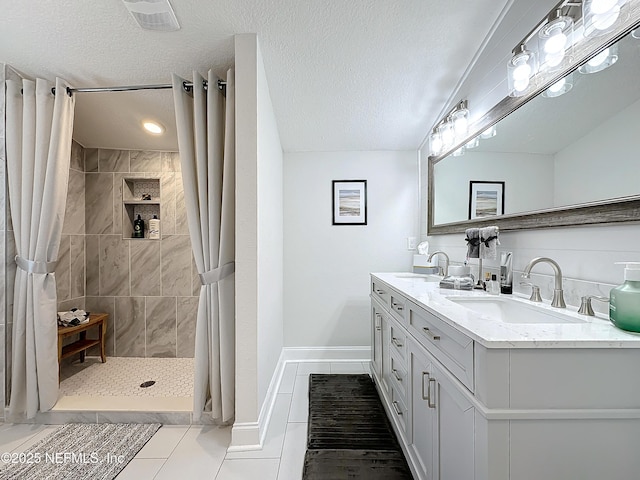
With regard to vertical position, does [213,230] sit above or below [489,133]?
below

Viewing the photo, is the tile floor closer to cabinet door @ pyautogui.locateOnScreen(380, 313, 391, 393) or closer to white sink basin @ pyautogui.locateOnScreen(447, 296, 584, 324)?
cabinet door @ pyautogui.locateOnScreen(380, 313, 391, 393)

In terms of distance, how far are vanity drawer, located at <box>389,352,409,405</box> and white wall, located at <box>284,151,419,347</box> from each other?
116cm

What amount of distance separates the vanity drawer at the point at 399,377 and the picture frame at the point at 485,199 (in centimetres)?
100

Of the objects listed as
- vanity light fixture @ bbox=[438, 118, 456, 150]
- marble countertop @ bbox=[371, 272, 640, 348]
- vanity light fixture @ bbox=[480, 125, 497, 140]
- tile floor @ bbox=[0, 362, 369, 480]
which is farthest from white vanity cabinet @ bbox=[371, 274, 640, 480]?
vanity light fixture @ bbox=[438, 118, 456, 150]

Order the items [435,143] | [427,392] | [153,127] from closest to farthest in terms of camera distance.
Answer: [427,392], [435,143], [153,127]

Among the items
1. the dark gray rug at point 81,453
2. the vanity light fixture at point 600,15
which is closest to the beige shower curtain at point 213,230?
the dark gray rug at point 81,453

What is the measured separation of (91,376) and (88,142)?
86.3 inches

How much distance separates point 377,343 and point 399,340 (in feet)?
2.25

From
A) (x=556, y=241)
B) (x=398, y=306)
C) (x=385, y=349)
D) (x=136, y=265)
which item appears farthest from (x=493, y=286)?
(x=136, y=265)

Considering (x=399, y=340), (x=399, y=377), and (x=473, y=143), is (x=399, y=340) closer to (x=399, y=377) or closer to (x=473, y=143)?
(x=399, y=377)

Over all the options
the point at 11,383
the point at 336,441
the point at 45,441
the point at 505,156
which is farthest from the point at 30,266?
the point at 505,156

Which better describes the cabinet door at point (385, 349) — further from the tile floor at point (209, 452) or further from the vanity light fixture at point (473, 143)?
the vanity light fixture at point (473, 143)

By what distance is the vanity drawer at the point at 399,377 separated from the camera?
1570 mm

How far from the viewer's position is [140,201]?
3053 mm
